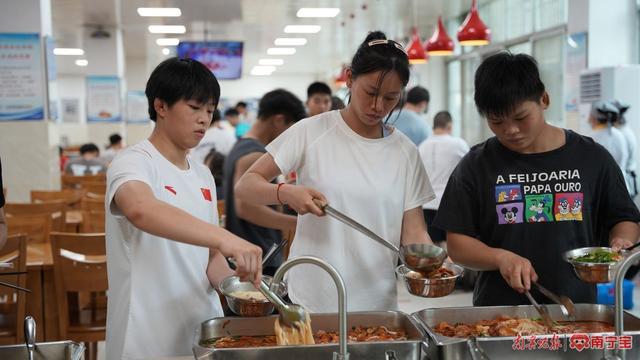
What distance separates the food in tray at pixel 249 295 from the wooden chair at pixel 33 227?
270 cm

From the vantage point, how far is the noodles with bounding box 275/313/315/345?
5.18 feet

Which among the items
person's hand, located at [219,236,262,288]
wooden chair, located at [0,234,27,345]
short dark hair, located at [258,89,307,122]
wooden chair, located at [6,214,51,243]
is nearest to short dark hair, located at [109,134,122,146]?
wooden chair, located at [6,214,51,243]

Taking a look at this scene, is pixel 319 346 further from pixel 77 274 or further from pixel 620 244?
pixel 77 274

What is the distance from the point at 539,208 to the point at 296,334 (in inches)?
29.3

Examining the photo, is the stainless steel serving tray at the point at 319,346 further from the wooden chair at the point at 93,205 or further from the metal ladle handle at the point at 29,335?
the wooden chair at the point at 93,205

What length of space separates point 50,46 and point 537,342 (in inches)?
248

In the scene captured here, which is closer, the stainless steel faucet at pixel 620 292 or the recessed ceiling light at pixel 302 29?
the stainless steel faucet at pixel 620 292

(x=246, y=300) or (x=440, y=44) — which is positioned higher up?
(x=440, y=44)

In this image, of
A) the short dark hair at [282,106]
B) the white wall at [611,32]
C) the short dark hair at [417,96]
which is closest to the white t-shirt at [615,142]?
the white wall at [611,32]

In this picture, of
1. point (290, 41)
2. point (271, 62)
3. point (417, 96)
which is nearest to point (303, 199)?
point (417, 96)

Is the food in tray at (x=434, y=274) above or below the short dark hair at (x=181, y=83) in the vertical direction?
below

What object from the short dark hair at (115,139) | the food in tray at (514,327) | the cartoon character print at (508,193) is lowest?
the food in tray at (514,327)

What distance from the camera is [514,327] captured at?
5.44 ft

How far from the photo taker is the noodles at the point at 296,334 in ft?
5.18
